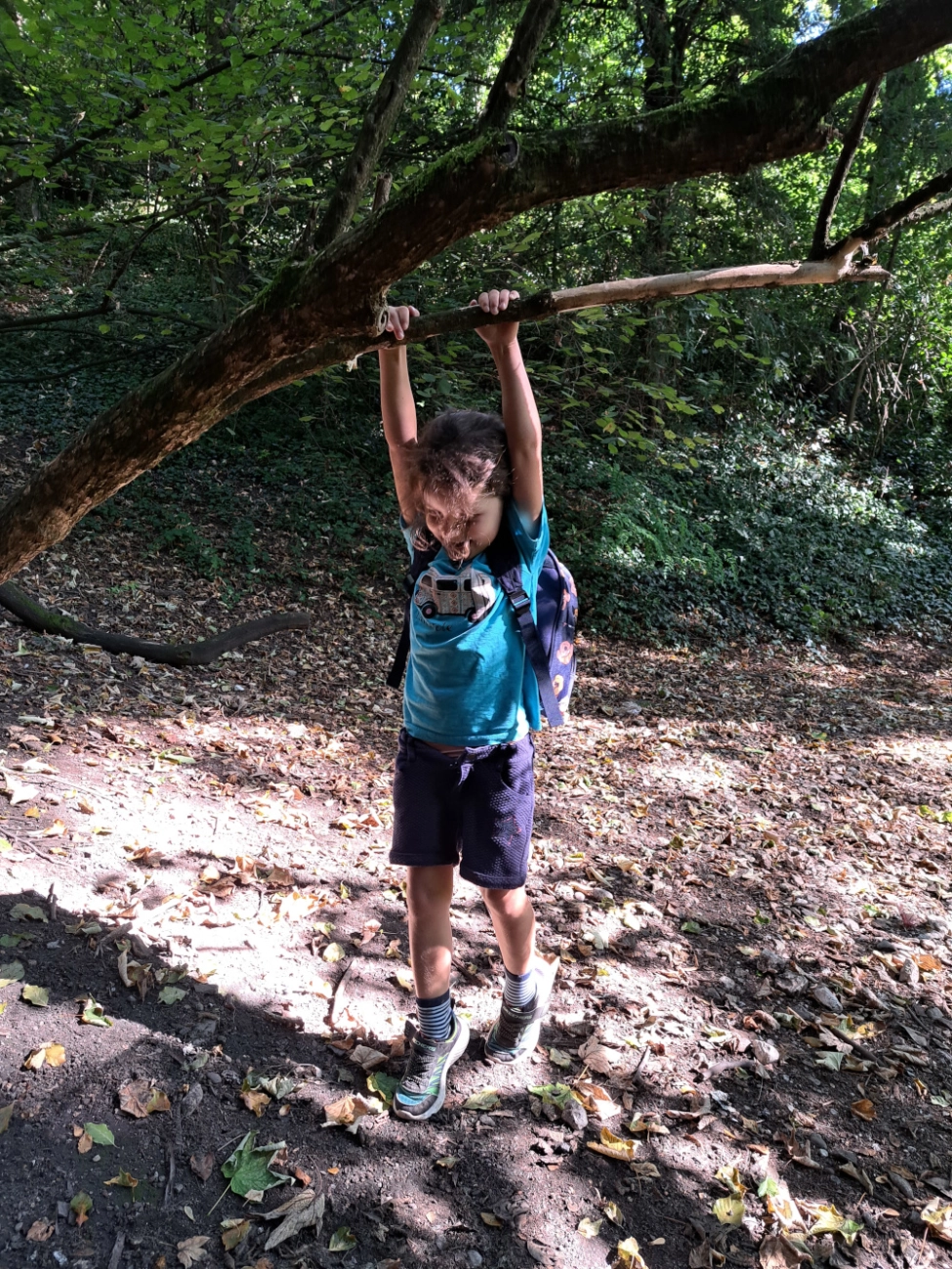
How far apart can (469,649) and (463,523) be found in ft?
1.15

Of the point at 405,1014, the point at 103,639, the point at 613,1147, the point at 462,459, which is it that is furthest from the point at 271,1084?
the point at 103,639

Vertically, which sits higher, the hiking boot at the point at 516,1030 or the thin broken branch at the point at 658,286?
the thin broken branch at the point at 658,286

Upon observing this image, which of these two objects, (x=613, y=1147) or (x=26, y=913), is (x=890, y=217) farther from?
(x=26, y=913)

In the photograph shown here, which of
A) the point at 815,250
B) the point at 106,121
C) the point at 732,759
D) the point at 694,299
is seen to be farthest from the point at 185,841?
the point at 694,299

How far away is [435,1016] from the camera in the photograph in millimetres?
2545

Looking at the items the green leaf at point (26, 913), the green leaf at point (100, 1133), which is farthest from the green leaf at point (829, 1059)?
the green leaf at point (26, 913)

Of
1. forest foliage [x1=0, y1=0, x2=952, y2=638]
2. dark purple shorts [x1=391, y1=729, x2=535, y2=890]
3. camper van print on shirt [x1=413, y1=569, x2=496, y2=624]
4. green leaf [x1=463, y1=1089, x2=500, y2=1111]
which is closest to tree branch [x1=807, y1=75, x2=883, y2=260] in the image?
camper van print on shirt [x1=413, y1=569, x2=496, y2=624]

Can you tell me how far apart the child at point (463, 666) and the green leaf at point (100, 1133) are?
2.68 feet

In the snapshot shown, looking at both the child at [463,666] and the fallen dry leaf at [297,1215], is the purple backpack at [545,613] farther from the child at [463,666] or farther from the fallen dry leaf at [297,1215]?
the fallen dry leaf at [297,1215]

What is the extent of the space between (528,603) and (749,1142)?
6.13ft

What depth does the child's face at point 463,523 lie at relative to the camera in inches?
86.7

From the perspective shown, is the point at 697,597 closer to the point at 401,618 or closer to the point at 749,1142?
the point at 401,618

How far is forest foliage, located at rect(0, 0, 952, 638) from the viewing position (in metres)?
6.38

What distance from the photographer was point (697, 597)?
11.2 metres
